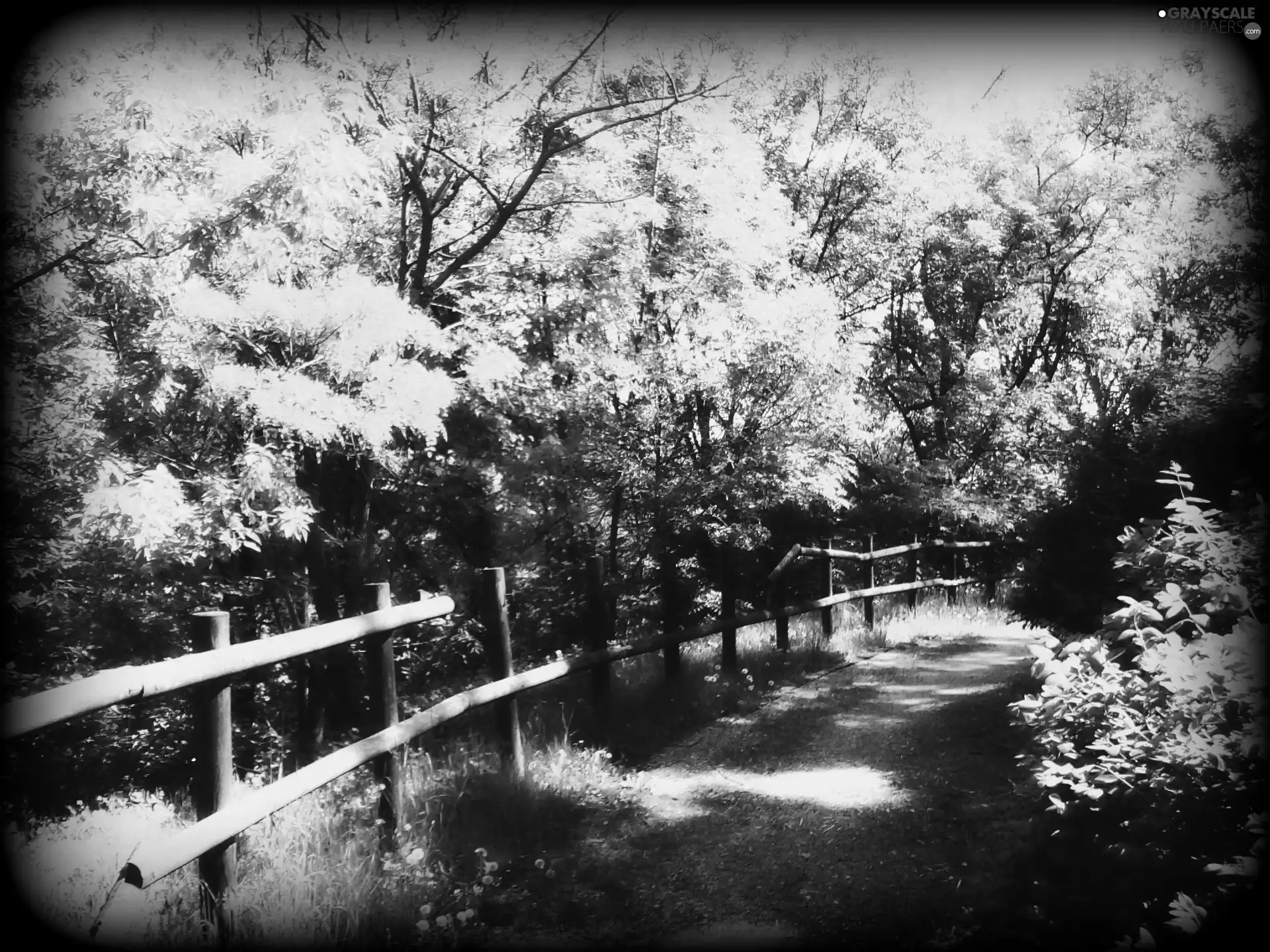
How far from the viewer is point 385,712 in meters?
4.43

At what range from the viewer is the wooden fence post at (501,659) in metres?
5.47

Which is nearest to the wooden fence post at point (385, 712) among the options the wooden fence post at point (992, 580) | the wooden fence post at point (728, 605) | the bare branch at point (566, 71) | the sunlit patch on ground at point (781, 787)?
the sunlit patch on ground at point (781, 787)

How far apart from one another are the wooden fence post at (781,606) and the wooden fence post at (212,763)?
7.15 m

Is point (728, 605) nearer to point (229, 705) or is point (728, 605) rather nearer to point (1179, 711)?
point (1179, 711)

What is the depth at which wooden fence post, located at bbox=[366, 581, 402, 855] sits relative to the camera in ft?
14.1

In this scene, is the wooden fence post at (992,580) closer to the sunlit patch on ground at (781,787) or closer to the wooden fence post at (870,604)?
the wooden fence post at (870,604)

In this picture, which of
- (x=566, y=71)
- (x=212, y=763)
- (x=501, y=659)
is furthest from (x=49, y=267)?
(x=212, y=763)

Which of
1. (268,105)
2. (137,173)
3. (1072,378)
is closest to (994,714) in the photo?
(268,105)

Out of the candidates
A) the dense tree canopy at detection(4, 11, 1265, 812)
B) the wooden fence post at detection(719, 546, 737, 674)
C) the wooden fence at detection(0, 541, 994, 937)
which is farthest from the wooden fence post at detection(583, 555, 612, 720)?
the wooden fence post at detection(719, 546, 737, 674)

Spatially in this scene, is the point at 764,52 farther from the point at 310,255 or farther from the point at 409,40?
the point at 310,255

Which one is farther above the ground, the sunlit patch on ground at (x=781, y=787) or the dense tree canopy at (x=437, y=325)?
the dense tree canopy at (x=437, y=325)

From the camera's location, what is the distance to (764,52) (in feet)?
39.9

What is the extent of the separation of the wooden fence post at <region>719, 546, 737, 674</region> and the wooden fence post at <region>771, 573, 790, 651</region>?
1.04 metres

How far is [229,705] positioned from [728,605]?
20.0ft
